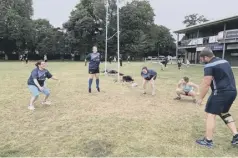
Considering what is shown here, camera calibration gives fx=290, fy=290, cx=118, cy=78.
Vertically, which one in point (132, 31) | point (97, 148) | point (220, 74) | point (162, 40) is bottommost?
point (97, 148)

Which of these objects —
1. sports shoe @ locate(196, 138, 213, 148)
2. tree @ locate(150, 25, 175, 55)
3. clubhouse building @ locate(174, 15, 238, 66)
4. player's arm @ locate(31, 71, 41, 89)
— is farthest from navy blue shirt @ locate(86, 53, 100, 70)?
tree @ locate(150, 25, 175, 55)

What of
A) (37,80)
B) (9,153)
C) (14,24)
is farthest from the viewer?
(14,24)

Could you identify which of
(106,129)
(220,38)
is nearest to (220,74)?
(106,129)

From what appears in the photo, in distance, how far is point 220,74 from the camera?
4.68 metres

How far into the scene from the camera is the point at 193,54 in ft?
151

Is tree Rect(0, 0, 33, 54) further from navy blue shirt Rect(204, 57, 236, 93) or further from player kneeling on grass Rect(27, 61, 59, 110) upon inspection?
navy blue shirt Rect(204, 57, 236, 93)

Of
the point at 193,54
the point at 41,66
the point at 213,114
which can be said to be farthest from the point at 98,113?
the point at 193,54

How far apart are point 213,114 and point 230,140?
0.83 m

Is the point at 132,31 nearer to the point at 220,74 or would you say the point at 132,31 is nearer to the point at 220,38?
the point at 220,38

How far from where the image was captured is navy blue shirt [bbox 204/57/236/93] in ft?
15.2

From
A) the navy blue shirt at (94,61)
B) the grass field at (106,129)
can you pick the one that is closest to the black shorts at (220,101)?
the grass field at (106,129)

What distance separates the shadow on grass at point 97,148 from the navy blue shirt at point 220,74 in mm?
2003

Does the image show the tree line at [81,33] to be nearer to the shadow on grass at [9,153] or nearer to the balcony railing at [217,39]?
the balcony railing at [217,39]

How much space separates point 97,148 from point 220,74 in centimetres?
234
